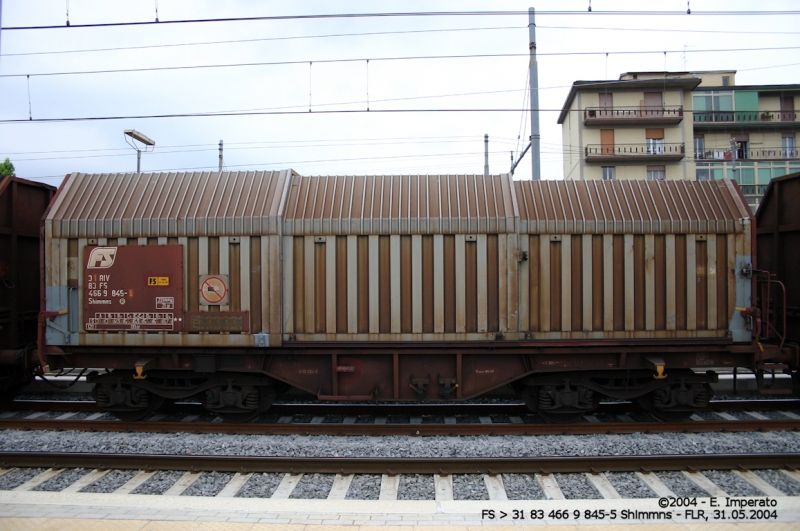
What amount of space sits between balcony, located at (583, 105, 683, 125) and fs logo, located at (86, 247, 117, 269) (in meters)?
34.9

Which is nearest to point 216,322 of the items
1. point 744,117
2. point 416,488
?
point 416,488

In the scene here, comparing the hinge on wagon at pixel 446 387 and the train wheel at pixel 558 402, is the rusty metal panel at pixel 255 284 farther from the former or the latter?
the train wheel at pixel 558 402

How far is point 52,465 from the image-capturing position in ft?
21.8

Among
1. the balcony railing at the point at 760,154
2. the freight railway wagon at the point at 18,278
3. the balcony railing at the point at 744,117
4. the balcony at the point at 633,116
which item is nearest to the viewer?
the freight railway wagon at the point at 18,278

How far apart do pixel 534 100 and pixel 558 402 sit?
872 centimetres

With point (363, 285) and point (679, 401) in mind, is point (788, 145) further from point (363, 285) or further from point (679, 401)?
point (363, 285)

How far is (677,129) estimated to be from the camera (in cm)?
3575

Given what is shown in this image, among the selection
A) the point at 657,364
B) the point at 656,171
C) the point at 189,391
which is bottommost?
the point at 189,391

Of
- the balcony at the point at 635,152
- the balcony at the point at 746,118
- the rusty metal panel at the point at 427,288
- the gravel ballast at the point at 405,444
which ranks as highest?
the balcony at the point at 746,118

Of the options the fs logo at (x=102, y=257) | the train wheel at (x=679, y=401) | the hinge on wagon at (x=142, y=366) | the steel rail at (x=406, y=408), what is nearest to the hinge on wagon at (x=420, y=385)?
the steel rail at (x=406, y=408)

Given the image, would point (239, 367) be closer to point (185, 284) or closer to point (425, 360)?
point (185, 284)

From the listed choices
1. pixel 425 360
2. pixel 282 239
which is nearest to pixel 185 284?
pixel 282 239

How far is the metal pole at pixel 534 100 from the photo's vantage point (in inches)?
506

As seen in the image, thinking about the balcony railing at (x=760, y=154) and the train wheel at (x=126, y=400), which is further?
the balcony railing at (x=760, y=154)
